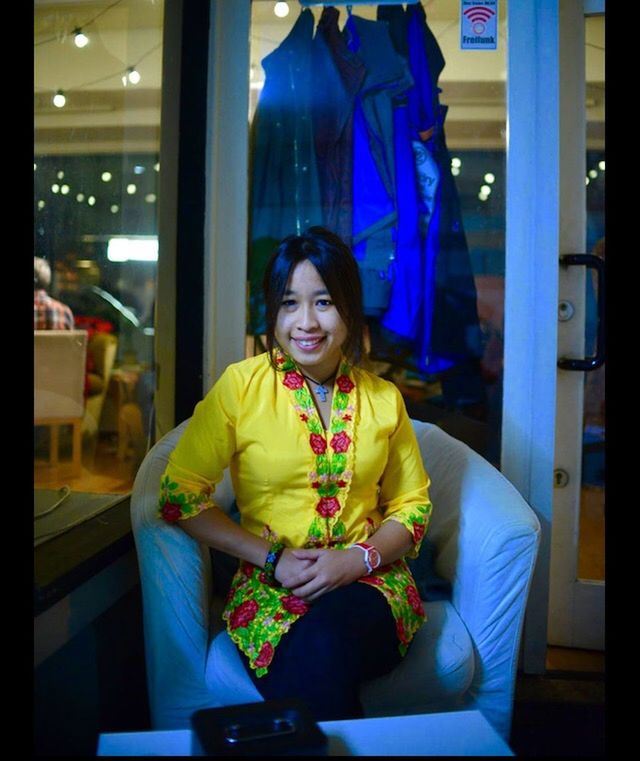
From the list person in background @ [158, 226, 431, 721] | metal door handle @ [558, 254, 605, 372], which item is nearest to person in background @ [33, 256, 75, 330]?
person in background @ [158, 226, 431, 721]

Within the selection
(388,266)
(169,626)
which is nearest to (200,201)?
(388,266)

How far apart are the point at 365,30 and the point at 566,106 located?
0.58 m

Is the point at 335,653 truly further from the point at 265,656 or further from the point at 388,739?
the point at 388,739

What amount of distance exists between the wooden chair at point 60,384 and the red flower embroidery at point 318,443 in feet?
1.43

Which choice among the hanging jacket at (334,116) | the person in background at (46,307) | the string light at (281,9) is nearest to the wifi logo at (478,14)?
the hanging jacket at (334,116)

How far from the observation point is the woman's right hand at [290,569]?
120 cm

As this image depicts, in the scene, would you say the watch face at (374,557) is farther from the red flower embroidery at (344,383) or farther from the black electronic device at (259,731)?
the black electronic device at (259,731)

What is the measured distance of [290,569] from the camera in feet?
3.96

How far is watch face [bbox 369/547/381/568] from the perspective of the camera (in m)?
1.24

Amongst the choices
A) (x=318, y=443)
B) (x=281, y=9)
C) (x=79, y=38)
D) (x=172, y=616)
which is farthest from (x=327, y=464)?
(x=281, y=9)

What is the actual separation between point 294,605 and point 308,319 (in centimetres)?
46

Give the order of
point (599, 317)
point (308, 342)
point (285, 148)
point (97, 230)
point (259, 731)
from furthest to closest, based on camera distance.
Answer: point (599, 317)
point (285, 148)
point (97, 230)
point (308, 342)
point (259, 731)
